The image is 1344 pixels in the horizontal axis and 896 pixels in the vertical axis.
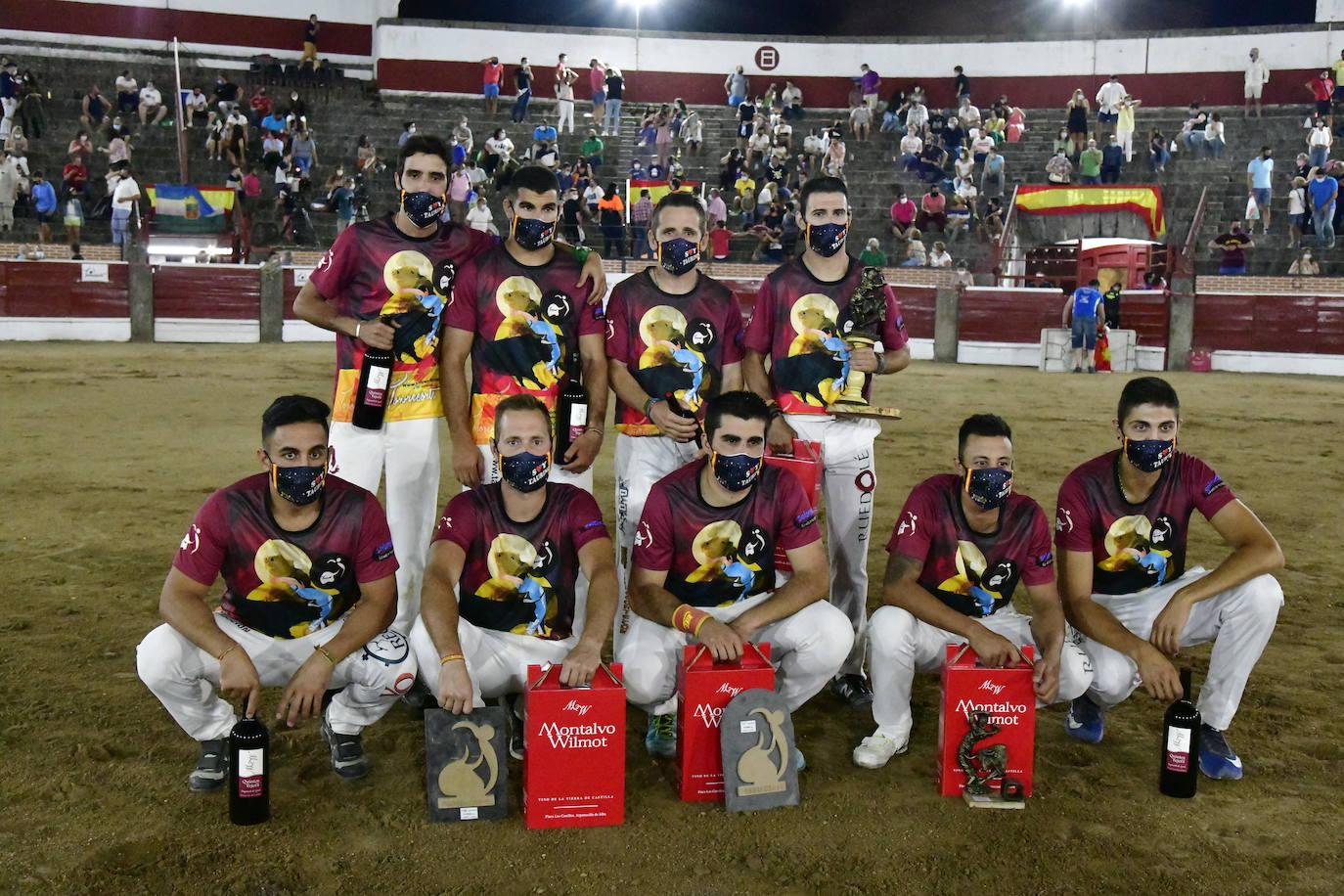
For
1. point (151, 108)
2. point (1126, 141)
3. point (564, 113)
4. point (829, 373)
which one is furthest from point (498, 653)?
point (564, 113)

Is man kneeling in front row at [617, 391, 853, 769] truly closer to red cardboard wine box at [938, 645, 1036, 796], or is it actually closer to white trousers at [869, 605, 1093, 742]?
white trousers at [869, 605, 1093, 742]

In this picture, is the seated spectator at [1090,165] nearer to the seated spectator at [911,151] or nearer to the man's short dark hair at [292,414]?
the seated spectator at [911,151]

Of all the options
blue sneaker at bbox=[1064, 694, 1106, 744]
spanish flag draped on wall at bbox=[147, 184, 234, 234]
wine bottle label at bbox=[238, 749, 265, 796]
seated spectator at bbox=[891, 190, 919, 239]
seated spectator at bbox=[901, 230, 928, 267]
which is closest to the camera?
wine bottle label at bbox=[238, 749, 265, 796]

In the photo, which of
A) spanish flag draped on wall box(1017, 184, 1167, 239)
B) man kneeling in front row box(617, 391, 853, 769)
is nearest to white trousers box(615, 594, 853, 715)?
man kneeling in front row box(617, 391, 853, 769)

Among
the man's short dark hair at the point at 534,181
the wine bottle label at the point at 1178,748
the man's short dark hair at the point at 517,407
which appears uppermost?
the man's short dark hair at the point at 534,181

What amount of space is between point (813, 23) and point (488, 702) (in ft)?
119

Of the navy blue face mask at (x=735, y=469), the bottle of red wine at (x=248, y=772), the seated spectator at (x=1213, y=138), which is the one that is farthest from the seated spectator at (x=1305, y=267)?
the bottle of red wine at (x=248, y=772)

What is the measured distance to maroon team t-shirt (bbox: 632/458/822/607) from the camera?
4316 millimetres

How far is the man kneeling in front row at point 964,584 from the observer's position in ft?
13.8

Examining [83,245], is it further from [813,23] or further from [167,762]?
[813,23]

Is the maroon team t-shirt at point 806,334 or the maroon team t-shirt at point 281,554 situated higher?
the maroon team t-shirt at point 806,334

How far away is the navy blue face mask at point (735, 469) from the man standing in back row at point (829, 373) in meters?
0.73

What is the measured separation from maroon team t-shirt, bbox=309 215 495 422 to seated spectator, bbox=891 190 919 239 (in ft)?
72.4

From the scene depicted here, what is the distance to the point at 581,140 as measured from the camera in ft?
102
